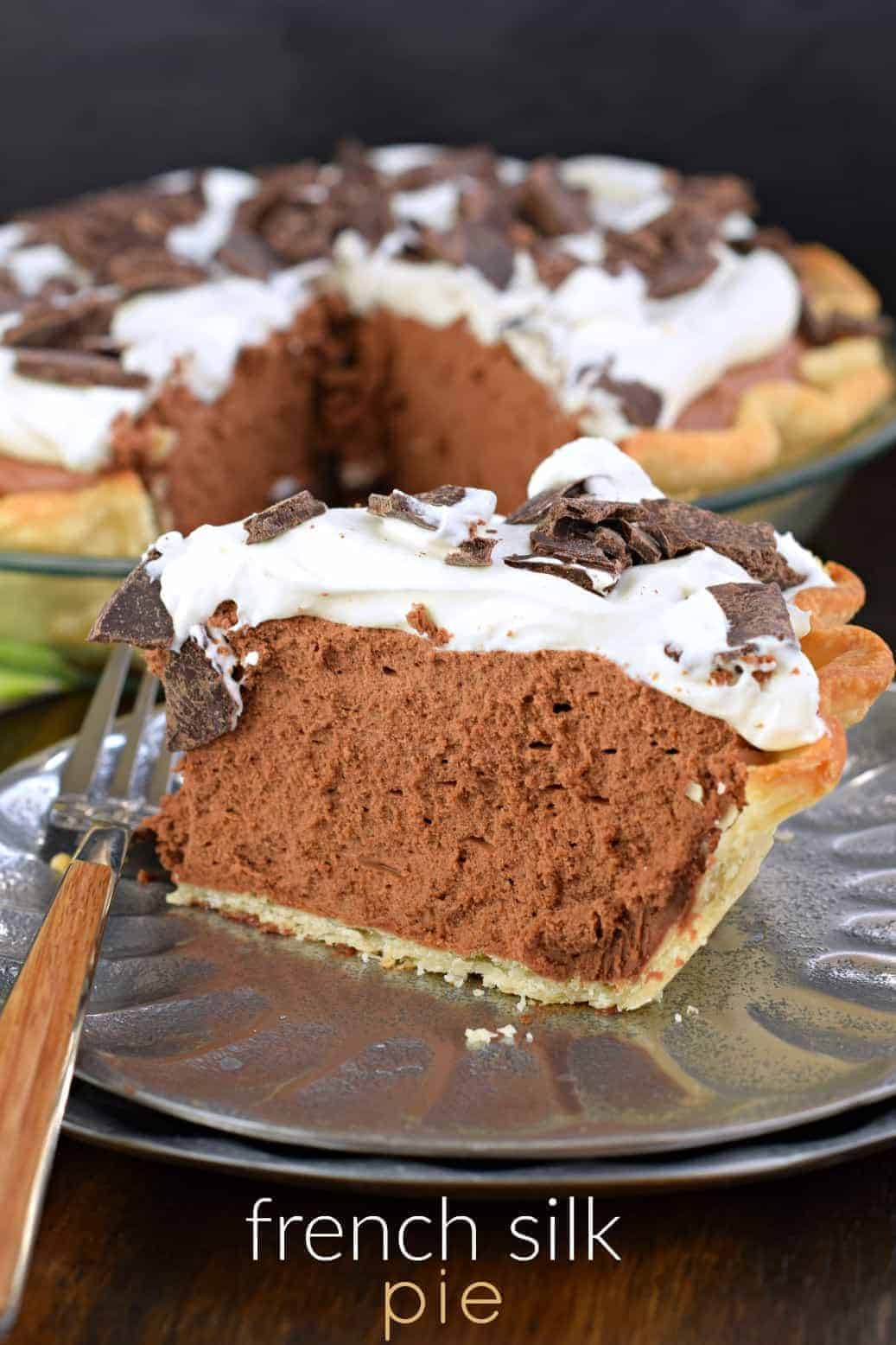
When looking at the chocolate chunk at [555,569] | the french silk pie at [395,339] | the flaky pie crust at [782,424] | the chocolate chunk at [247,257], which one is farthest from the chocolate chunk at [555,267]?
the chocolate chunk at [555,569]

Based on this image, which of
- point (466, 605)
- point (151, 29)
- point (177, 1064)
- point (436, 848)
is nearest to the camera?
point (177, 1064)

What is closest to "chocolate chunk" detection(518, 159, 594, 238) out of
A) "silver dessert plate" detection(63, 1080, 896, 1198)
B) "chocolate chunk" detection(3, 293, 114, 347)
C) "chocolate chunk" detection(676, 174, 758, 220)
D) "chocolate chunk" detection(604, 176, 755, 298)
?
"chocolate chunk" detection(604, 176, 755, 298)

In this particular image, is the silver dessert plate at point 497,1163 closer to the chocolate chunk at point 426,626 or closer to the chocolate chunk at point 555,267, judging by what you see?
the chocolate chunk at point 426,626

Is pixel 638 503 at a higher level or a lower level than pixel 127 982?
higher

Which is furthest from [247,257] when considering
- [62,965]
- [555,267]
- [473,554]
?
[62,965]

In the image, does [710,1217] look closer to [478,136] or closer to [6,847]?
[6,847]

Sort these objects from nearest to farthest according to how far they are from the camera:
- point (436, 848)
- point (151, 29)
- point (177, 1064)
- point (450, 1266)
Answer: point (450, 1266)
point (177, 1064)
point (436, 848)
point (151, 29)

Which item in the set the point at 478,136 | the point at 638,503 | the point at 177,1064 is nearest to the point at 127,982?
the point at 177,1064

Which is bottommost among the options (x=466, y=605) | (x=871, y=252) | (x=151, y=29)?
(x=871, y=252)
